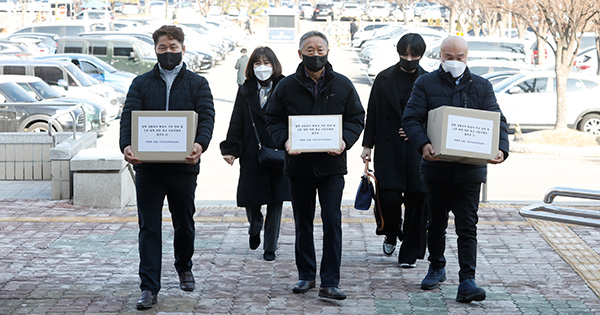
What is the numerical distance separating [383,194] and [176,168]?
185 centimetres

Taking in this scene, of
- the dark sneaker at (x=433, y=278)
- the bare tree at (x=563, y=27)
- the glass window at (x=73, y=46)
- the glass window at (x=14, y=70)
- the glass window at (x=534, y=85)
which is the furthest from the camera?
the glass window at (x=73, y=46)

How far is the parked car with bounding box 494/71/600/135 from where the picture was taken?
19.6 metres

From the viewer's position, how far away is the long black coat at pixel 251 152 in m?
7.55

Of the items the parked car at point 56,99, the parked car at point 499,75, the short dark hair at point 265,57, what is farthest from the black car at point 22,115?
the parked car at point 499,75

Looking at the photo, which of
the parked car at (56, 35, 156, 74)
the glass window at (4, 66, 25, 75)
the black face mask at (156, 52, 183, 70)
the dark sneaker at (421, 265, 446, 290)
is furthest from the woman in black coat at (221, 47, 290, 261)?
the parked car at (56, 35, 156, 74)

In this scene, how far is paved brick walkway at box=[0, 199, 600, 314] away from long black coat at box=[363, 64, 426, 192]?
0.69 m

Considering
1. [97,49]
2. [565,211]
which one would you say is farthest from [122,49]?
[565,211]

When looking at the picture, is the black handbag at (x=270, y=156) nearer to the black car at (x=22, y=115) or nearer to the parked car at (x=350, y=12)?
the black car at (x=22, y=115)

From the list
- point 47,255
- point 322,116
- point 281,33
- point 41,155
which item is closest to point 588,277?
point 322,116

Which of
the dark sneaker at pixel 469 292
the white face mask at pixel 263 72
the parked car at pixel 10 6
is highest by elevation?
the parked car at pixel 10 6

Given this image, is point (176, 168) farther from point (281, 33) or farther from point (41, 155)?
point (281, 33)

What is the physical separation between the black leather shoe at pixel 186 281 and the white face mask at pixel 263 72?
1.75 meters

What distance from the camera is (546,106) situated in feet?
64.4

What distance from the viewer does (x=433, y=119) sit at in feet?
20.1
